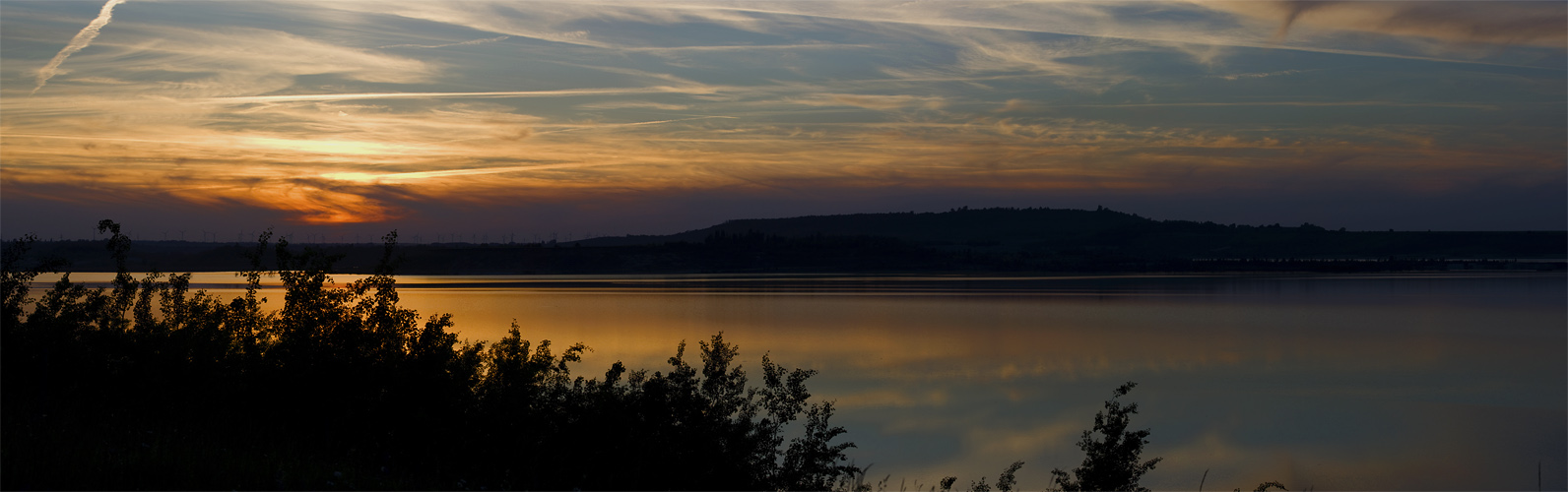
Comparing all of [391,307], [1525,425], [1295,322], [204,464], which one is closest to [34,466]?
[204,464]

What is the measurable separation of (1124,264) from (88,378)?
383 ft

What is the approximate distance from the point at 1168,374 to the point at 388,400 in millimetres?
20552

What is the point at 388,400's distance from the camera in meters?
12.6

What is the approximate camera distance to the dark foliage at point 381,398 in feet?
40.6

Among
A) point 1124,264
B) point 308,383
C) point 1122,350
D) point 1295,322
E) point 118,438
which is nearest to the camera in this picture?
point 118,438

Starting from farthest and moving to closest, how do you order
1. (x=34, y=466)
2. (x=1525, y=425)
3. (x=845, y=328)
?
1. (x=845, y=328)
2. (x=1525, y=425)
3. (x=34, y=466)

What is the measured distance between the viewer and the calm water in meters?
17.8

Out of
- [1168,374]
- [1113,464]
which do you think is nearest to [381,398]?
[1113,464]

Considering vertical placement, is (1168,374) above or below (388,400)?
below

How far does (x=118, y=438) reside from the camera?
1064 centimetres

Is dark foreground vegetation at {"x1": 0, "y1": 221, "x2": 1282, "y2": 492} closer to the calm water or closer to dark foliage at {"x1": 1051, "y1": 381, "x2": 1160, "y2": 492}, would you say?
dark foliage at {"x1": 1051, "y1": 381, "x2": 1160, "y2": 492}

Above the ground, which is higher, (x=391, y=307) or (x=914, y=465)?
(x=391, y=307)

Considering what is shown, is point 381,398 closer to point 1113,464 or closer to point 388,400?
point 388,400

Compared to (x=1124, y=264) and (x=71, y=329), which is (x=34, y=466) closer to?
(x=71, y=329)
